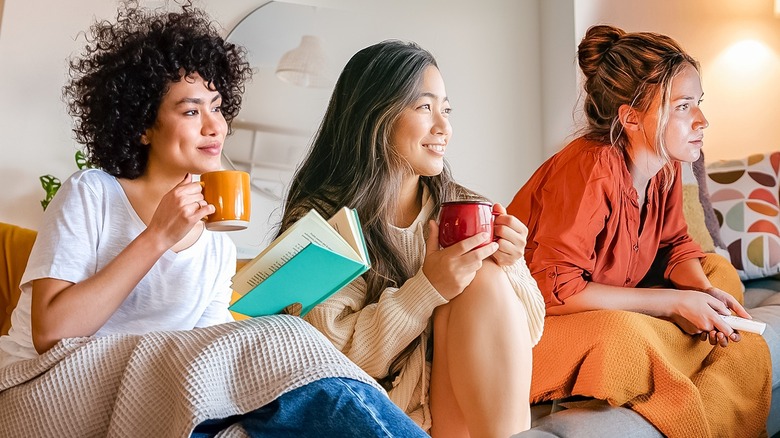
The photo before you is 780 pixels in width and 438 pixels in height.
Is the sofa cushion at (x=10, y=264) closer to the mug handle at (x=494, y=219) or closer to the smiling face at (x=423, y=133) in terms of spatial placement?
the smiling face at (x=423, y=133)

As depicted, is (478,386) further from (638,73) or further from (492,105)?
(492,105)

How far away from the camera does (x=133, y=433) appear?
890 mm

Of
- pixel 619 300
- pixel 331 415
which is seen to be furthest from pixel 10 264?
pixel 619 300

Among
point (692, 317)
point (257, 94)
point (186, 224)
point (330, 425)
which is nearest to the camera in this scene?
point (330, 425)

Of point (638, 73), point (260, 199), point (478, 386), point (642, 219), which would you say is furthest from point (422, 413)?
point (260, 199)

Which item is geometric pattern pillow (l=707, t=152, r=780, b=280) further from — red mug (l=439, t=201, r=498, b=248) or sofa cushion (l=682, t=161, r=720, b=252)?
red mug (l=439, t=201, r=498, b=248)

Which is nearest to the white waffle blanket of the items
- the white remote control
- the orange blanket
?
the orange blanket

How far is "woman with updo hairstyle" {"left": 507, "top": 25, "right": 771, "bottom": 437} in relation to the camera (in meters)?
1.47

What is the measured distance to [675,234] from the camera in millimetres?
2002

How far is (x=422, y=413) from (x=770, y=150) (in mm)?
1859

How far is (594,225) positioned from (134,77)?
997 mm

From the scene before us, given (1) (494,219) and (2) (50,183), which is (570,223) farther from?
(2) (50,183)

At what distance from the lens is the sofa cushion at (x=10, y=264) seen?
5.48ft

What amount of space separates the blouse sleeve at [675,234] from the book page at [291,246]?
1204mm
